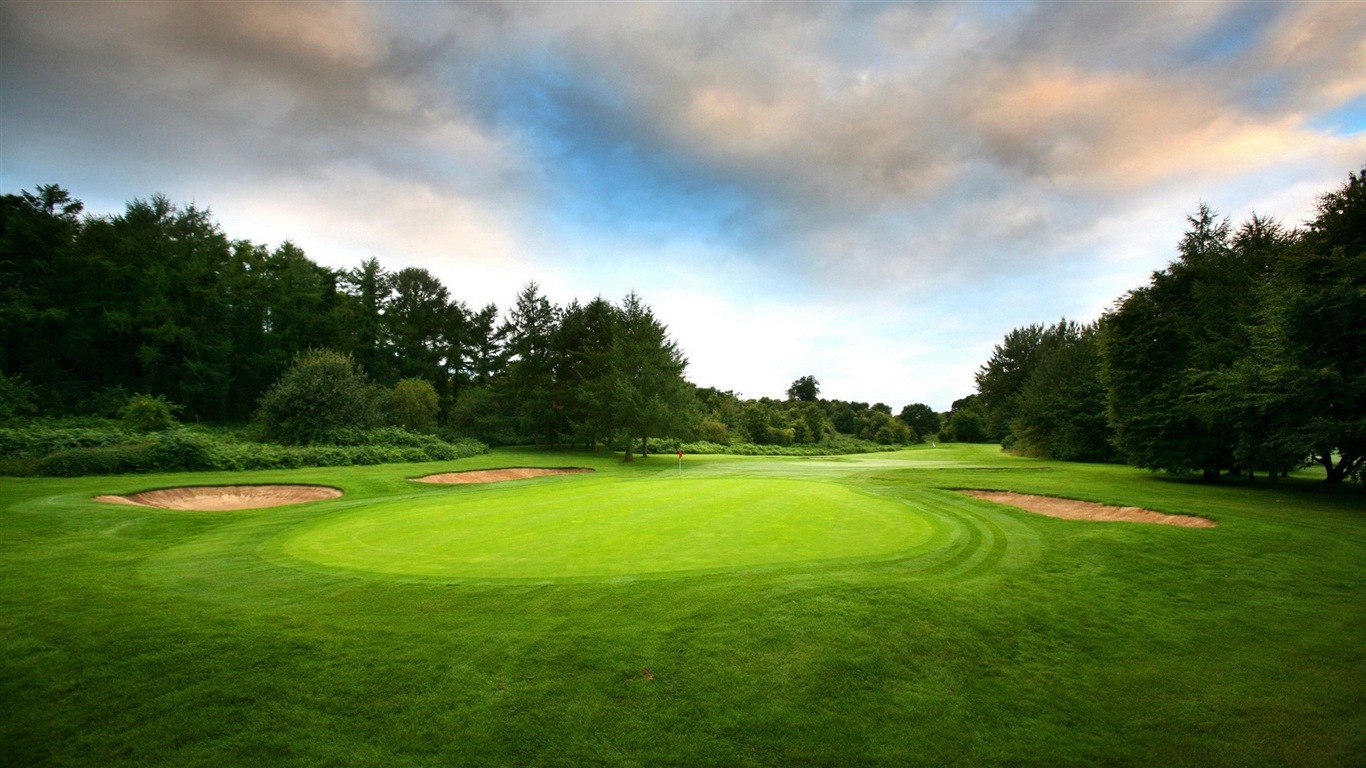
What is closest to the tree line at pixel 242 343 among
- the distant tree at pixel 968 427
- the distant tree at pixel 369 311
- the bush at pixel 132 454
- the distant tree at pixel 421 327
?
the distant tree at pixel 369 311

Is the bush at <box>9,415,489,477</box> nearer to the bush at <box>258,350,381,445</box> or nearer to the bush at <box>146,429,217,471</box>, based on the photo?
the bush at <box>146,429,217,471</box>

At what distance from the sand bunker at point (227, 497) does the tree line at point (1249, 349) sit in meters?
28.3

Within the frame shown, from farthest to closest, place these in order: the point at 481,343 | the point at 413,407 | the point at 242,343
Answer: the point at 481,343
the point at 242,343
the point at 413,407

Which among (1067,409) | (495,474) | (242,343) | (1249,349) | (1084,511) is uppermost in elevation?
(242,343)

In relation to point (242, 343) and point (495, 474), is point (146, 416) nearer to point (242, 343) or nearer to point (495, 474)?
point (495, 474)

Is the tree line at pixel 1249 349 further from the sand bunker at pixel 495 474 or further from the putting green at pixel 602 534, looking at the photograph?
the sand bunker at pixel 495 474

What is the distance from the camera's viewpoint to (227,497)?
609 inches

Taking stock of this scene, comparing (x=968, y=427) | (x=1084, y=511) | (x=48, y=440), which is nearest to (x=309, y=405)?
(x=48, y=440)

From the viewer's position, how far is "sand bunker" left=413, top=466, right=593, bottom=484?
2108 centimetres

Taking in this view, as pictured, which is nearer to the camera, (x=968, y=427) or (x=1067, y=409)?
(x=1067, y=409)

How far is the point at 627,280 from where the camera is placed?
3669 cm

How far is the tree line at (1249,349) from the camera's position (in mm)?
13773

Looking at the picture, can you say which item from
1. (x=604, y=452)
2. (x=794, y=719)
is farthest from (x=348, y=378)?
(x=794, y=719)

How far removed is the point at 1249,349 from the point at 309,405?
39080 millimetres
